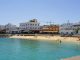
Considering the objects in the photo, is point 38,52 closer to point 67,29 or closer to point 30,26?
point 67,29

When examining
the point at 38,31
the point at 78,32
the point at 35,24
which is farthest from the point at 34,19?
the point at 78,32

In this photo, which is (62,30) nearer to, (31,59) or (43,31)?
(43,31)

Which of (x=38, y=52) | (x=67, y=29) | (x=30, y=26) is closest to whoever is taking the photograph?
(x=38, y=52)

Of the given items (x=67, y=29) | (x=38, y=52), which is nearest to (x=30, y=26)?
(x=67, y=29)

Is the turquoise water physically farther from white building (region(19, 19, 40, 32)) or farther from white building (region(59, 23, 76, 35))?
white building (region(19, 19, 40, 32))

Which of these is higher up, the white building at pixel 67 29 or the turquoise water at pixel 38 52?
the white building at pixel 67 29

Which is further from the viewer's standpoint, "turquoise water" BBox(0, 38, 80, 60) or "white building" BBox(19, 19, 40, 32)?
"white building" BBox(19, 19, 40, 32)

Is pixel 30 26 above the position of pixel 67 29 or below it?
above

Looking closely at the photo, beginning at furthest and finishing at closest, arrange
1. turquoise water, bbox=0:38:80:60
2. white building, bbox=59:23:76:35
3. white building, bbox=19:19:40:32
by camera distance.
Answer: white building, bbox=19:19:40:32, white building, bbox=59:23:76:35, turquoise water, bbox=0:38:80:60

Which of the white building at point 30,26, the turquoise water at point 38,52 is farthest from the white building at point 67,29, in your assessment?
the turquoise water at point 38,52

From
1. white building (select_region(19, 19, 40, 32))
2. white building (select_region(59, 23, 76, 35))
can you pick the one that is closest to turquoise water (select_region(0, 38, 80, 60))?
white building (select_region(59, 23, 76, 35))

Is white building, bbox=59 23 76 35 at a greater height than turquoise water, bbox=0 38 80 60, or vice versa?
white building, bbox=59 23 76 35

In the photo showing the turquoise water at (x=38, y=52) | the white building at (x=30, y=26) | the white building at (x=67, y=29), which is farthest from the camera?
the white building at (x=30, y=26)

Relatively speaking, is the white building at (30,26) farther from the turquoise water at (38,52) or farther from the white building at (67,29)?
the turquoise water at (38,52)
